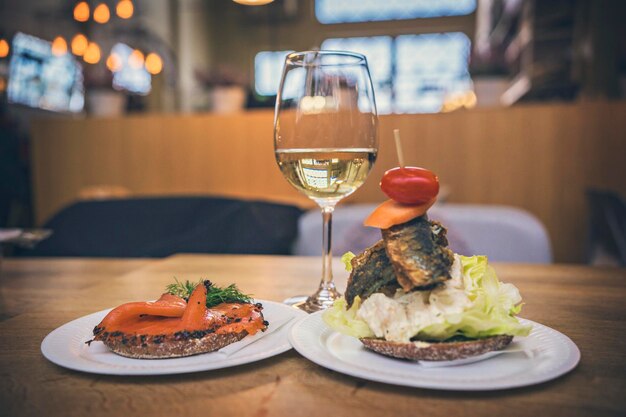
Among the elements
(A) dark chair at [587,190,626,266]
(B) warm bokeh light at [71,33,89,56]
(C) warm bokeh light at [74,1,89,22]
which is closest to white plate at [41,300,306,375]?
(A) dark chair at [587,190,626,266]

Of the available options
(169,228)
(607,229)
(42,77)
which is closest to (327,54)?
(169,228)

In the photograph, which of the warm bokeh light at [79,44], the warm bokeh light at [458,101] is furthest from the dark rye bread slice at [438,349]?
the warm bokeh light at [79,44]

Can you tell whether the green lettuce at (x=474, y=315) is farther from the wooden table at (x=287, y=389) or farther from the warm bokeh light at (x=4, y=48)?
the warm bokeh light at (x=4, y=48)

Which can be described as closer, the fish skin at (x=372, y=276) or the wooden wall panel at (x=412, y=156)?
the fish skin at (x=372, y=276)

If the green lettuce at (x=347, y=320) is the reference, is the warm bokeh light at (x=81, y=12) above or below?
above

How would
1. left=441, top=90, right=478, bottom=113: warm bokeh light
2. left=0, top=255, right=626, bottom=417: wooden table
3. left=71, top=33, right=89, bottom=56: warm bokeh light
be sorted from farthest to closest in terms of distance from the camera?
left=71, top=33, right=89, bottom=56: warm bokeh light → left=441, top=90, right=478, bottom=113: warm bokeh light → left=0, top=255, right=626, bottom=417: wooden table

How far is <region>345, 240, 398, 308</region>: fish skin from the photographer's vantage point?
1.61 feet

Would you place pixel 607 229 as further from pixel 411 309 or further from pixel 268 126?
pixel 268 126

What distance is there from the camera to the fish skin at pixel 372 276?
49 cm

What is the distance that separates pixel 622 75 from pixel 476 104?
1.61 m

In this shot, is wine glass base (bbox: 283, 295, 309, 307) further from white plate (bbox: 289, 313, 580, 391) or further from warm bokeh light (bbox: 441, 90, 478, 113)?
warm bokeh light (bbox: 441, 90, 478, 113)

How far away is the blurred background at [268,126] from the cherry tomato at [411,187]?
4.42 feet

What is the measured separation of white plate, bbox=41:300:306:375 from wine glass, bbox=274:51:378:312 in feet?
0.59

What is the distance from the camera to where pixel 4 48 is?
5648 millimetres
